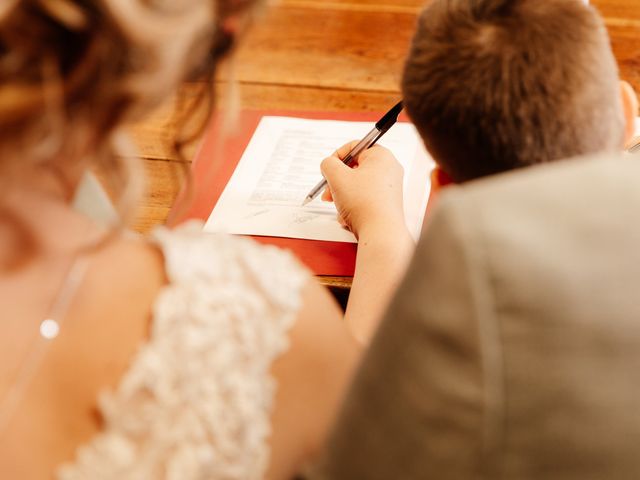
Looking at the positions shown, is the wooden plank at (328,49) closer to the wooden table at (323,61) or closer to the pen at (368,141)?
the wooden table at (323,61)

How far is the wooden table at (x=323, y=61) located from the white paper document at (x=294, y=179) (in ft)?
0.23

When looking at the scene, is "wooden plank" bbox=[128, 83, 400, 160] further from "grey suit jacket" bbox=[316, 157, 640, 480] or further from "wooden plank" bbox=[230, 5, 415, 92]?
"grey suit jacket" bbox=[316, 157, 640, 480]

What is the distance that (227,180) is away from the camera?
1051mm

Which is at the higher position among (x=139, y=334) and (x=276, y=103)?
(x=139, y=334)

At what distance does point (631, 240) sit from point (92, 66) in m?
0.32

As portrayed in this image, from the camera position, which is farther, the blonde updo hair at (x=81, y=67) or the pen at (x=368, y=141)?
the pen at (x=368, y=141)

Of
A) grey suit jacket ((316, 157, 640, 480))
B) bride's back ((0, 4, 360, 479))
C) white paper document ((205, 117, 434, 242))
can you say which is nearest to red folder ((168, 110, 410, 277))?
white paper document ((205, 117, 434, 242))

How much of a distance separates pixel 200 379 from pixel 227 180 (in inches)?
20.6

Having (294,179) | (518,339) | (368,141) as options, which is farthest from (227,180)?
(518,339)

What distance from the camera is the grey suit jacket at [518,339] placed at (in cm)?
34

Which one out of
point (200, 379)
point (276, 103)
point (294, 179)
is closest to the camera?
point (200, 379)

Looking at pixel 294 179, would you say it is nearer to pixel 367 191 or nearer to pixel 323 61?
pixel 367 191

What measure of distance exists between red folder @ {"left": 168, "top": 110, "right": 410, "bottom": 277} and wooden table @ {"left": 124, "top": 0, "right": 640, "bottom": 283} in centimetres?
3

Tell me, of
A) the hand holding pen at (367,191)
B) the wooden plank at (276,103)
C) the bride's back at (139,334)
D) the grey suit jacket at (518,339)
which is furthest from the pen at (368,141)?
the grey suit jacket at (518,339)
